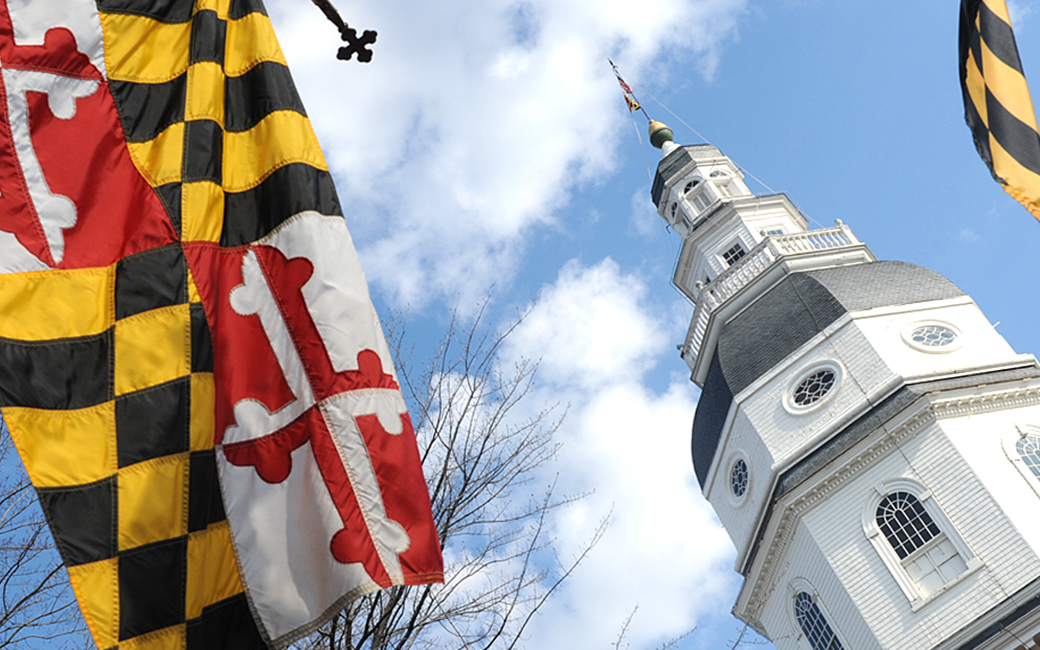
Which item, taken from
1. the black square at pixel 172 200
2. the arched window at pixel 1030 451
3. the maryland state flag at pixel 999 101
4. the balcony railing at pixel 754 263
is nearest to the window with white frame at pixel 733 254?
the balcony railing at pixel 754 263

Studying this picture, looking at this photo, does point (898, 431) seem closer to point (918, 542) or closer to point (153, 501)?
point (918, 542)

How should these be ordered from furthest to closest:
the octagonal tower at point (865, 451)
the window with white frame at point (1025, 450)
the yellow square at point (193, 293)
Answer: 1. the window with white frame at point (1025, 450)
2. the octagonal tower at point (865, 451)
3. the yellow square at point (193, 293)

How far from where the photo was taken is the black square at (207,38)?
534 cm

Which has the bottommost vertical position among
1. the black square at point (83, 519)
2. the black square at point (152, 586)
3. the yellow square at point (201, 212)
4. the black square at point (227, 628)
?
the black square at point (227, 628)

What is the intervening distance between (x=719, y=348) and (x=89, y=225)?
2274cm

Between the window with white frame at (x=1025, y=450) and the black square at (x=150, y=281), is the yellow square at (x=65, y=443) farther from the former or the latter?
the window with white frame at (x=1025, y=450)

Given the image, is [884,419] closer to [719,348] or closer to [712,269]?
[719,348]

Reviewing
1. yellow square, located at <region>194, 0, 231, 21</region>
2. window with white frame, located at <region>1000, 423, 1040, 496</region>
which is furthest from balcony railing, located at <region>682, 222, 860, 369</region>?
yellow square, located at <region>194, 0, 231, 21</region>

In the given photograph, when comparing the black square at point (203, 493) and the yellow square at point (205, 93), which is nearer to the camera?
the black square at point (203, 493)

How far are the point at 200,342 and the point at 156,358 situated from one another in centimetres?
25

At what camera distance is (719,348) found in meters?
25.6

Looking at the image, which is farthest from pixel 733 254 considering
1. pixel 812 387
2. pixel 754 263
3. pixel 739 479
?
pixel 739 479

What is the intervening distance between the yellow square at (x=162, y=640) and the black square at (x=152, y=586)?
2cm

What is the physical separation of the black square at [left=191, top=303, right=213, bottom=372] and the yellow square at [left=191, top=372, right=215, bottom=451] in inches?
2.0
